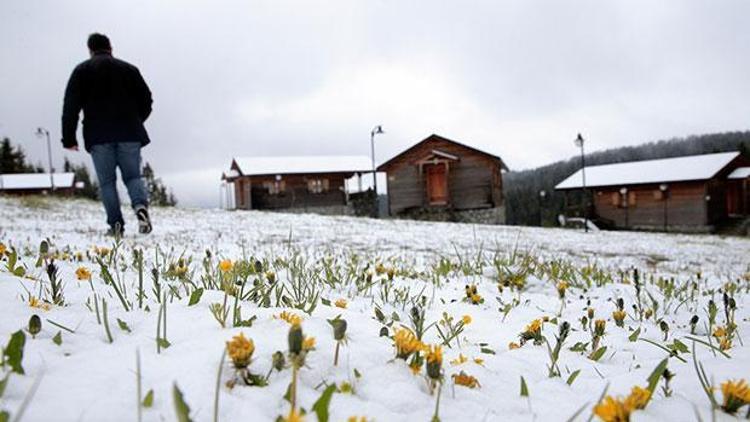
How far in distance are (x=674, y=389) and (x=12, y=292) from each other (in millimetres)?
2161

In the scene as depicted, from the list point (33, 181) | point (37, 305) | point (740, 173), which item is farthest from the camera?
point (33, 181)

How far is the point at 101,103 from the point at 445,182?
2098 centimetres

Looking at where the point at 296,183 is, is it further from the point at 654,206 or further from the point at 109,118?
the point at 109,118

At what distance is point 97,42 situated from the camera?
467 centimetres

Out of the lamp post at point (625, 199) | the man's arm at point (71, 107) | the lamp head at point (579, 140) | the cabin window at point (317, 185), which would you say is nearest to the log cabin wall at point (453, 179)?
the lamp head at point (579, 140)

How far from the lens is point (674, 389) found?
107 cm

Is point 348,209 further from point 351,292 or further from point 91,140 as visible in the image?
point 351,292

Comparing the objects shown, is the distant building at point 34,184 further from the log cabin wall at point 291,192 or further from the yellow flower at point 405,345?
the yellow flower at point 405,345

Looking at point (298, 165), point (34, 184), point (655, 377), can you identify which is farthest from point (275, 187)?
point (34, 184)

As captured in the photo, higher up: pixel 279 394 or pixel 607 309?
pixel 279 394

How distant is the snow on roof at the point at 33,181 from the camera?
4744 centimetres

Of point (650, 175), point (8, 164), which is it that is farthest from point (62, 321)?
point (8, 164)

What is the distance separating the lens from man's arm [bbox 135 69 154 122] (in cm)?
474

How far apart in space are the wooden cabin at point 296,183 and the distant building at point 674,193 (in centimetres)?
1718
